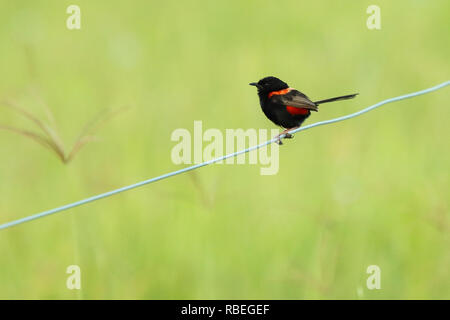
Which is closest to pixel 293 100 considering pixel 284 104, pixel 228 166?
pixel 284 104

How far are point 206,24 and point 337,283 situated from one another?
165 inches

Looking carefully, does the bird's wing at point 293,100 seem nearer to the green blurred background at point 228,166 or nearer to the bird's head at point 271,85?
the bird's head at point 271,85

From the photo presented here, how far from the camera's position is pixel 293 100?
3439mm

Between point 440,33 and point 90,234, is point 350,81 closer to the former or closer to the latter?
point 440,33

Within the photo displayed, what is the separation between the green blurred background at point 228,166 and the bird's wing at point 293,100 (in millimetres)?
633

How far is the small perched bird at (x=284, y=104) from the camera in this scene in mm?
3432

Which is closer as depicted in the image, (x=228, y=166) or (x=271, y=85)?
(x=271, y=85)

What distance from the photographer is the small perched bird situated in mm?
3432

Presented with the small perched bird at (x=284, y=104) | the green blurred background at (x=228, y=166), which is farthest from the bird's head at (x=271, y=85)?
the green blurred background at (x=228, y=166)

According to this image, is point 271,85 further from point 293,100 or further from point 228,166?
point 228,166

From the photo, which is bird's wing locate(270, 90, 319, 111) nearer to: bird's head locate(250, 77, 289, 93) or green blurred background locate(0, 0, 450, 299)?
bird's head locate(250, 77, 289, 93)

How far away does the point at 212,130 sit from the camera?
17.2 ft

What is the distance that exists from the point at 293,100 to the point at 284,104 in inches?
1.9
